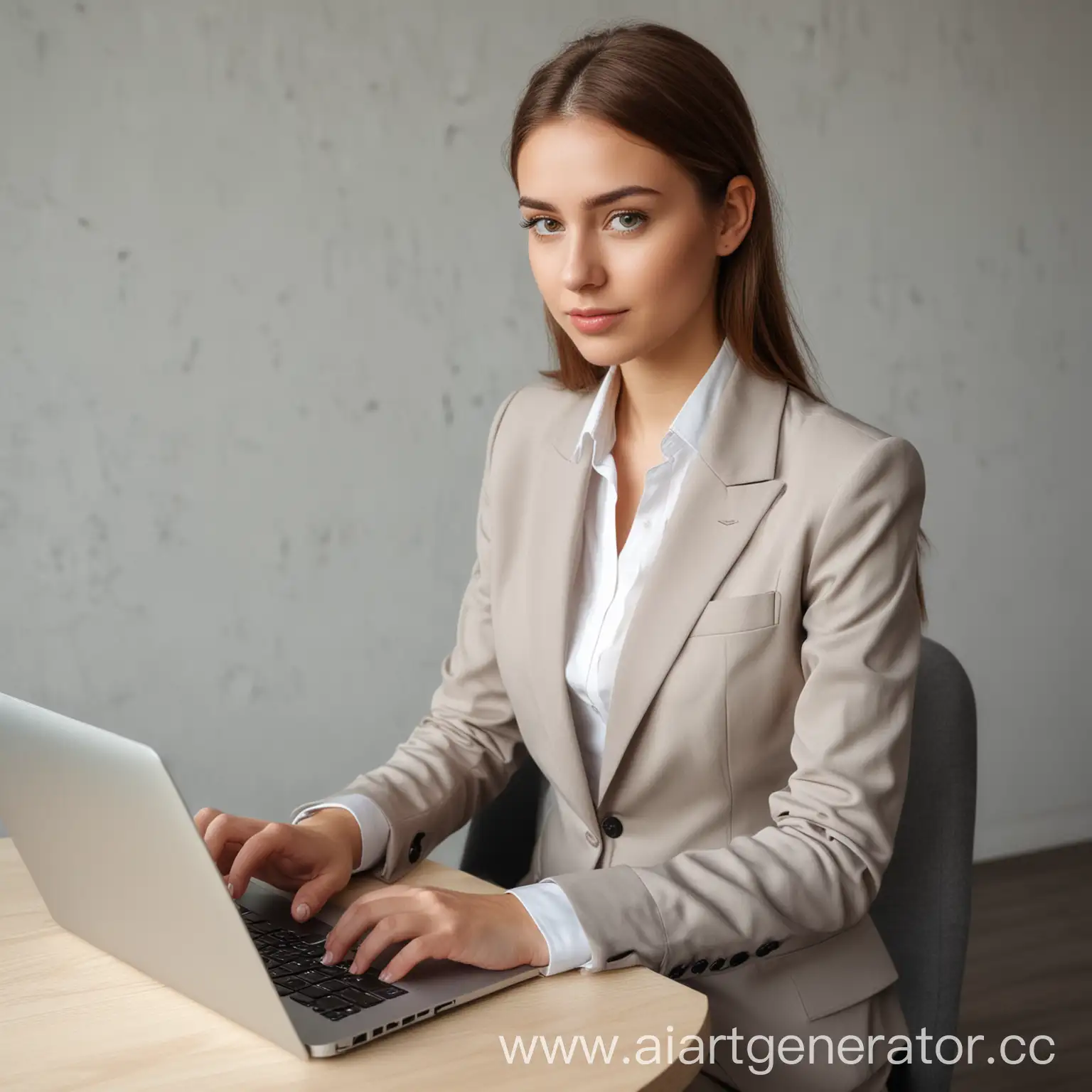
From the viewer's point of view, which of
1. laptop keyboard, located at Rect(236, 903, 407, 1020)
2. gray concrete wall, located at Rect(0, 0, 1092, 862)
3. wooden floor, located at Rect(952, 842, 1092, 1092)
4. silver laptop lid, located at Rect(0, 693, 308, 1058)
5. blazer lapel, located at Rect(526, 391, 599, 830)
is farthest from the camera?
wooden floor, located at Rect(952, 842, 1092, 1092)

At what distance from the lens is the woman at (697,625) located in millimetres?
1220

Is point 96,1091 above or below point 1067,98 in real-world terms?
below

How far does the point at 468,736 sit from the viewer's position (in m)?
1.56

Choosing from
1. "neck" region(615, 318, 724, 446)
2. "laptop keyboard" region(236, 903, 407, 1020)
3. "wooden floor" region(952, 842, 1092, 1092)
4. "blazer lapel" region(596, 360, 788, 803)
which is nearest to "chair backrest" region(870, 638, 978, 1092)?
"blazer lapel" region(596, 360, 788, 803)

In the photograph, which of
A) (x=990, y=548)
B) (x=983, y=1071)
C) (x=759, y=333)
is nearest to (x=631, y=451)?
(x=759, y=333)

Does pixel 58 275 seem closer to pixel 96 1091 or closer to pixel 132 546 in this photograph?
pixel 132 546

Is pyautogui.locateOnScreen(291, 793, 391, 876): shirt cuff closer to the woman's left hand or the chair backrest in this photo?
the woman's left hand

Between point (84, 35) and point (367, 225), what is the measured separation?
0.61 m

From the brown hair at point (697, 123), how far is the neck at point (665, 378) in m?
0.04

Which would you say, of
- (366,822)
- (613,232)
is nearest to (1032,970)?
(366,822)

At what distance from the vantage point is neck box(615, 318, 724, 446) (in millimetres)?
1433

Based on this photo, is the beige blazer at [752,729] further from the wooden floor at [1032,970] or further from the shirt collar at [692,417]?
the wooden floor at [1032,970]

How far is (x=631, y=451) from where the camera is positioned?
59.2 inches

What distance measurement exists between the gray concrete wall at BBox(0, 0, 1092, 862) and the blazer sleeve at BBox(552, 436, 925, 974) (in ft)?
4.99
